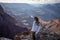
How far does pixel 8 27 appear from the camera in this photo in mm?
4129

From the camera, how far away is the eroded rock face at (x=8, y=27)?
410 centimetres

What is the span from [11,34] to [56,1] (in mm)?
1501

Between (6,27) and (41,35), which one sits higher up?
(6,27)

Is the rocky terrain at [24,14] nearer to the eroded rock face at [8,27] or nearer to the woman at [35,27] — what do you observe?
the eroded rock face at [8,27]

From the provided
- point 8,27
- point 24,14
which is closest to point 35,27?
point 24,14

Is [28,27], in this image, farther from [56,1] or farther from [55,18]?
[56,1]

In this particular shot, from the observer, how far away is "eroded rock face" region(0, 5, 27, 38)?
4102 mm

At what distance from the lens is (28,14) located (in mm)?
4281

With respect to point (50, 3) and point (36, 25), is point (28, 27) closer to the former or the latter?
point (36, 25)

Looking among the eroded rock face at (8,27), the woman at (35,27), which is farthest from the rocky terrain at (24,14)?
the woman at (35,27)

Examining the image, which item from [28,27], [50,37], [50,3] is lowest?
[50,37]

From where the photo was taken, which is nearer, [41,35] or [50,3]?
[41,35]

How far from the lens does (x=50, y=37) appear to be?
4059 mm

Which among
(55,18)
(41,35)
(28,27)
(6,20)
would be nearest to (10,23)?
(6,20)
